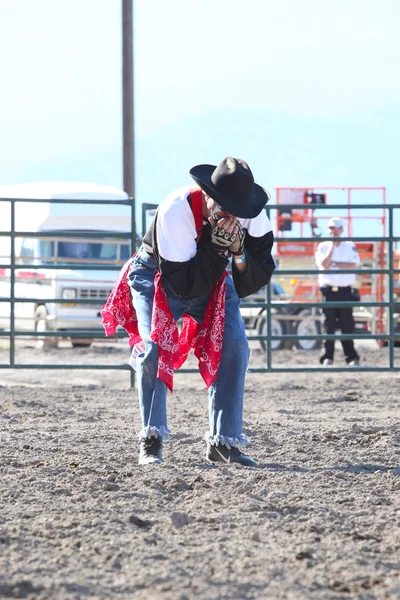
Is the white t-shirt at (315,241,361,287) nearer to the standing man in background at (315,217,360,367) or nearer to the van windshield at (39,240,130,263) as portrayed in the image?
the standing man in background at (315,217,360,367)

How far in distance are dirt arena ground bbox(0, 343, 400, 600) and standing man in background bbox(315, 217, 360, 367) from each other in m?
4.53

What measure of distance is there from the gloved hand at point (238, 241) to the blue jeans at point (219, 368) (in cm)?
38

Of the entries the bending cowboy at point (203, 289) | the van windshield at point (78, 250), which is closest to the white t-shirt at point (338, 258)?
the van windshield at point (78, 250)

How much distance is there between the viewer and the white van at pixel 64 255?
15328mm

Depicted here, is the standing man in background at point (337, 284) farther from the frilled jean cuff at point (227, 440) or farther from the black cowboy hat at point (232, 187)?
the black cowboy hat at point (232, 187)

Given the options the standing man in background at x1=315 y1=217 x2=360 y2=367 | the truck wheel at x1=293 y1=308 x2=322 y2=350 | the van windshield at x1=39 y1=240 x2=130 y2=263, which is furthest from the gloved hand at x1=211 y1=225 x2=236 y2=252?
the truck wheel at x1=293 y1=308 x2=322 y2=350

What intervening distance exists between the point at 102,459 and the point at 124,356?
948 cm

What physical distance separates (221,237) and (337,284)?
7632mm

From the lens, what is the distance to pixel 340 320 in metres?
12.4

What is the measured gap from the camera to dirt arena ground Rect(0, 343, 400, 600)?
124 inches

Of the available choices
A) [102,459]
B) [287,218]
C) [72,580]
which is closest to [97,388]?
[102,459]

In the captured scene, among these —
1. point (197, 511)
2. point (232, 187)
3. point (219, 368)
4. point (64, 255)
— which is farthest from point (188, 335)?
point (64, 255)

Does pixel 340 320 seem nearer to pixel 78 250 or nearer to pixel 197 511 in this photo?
pixel 78 250

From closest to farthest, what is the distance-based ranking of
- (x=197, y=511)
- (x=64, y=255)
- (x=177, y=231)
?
(x=197, y=511), (x=177, y=231), (x=64, y=255)
